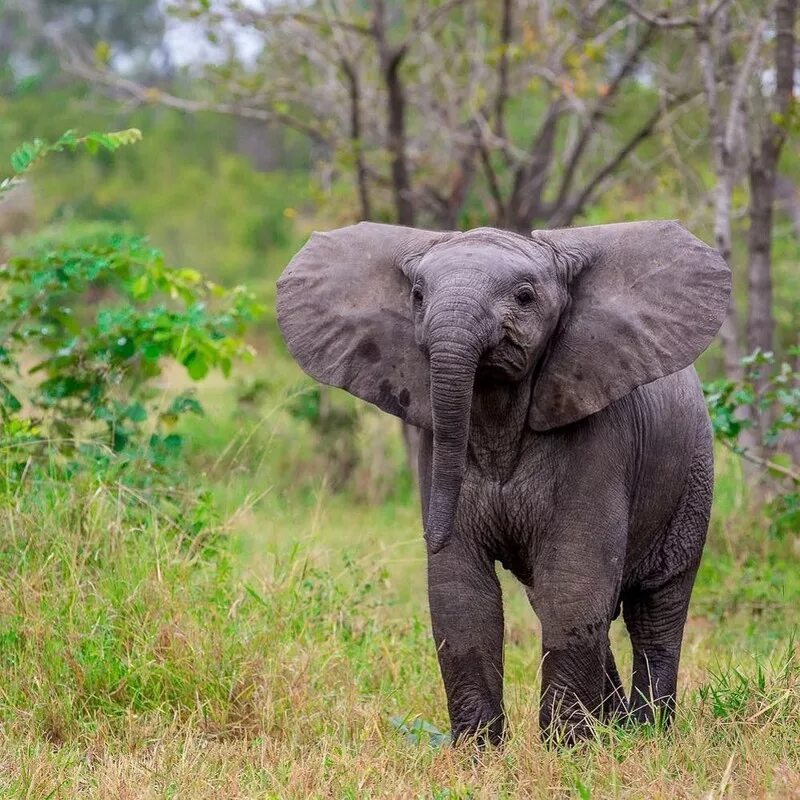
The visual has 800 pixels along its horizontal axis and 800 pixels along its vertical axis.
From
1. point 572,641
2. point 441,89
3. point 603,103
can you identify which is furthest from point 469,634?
point 441,89

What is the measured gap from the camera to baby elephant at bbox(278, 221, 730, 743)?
14.5 ft

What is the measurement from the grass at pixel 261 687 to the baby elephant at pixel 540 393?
1.11 feet

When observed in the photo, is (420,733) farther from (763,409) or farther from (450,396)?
(763,409)

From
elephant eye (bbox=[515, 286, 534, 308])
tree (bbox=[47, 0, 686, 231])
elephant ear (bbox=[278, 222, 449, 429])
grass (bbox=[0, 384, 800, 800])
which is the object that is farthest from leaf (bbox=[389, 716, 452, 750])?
tree (bbox=[47, 0, 686, 231])

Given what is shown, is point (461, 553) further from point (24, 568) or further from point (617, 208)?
point (617, 208)

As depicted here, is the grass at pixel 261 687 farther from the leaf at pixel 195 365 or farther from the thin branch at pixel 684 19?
the thin branch at pixel 684 19

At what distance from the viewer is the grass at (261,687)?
13.7 ft

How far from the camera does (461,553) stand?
457 cm

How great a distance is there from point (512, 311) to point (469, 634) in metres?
1.09

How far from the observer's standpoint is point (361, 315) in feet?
15.2

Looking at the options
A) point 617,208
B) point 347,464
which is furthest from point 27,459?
point 617,208

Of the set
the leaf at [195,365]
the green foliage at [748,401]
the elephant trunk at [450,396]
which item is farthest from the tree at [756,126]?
the elephant trunk at [450,396]

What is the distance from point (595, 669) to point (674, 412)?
39.5 inches

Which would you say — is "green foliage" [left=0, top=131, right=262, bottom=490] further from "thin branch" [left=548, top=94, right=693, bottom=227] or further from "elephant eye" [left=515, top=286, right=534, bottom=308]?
"thin branch" [left=548, top=94, right=693, bottom=227]
